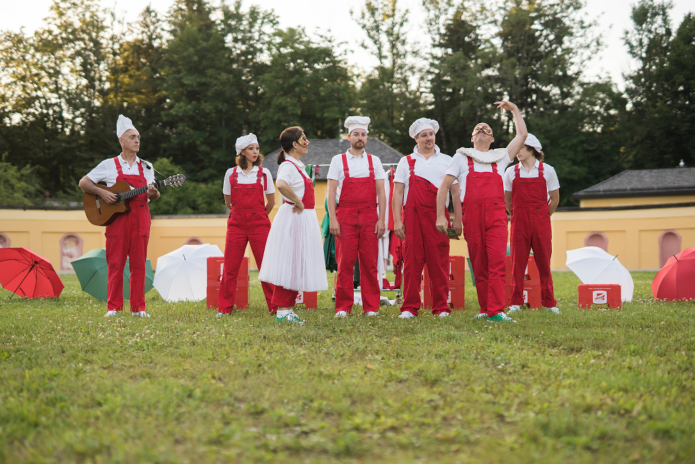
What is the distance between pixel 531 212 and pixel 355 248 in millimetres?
2261

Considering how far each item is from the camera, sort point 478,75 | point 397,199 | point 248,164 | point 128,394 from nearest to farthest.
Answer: point 128,394 → point 397,199 → point 248,164 → point 478,75

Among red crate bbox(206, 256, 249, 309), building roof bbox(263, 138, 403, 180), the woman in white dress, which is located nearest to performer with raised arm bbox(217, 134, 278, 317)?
red crate bbox(206, 256, 249, 309)

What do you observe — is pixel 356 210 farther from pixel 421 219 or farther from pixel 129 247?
pixel 129 247

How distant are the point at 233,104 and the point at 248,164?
33.4m

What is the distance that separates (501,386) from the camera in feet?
11.6

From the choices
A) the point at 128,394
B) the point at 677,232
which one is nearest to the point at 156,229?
the point at 677,232

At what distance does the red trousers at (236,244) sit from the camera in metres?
7.04

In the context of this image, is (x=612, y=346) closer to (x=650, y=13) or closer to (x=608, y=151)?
(x=608, y=151)

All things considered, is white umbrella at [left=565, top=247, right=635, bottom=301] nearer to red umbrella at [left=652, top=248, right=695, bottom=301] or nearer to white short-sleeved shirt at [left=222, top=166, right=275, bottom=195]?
red umbrella at [left=652, top=248, right=695, bottom=301]

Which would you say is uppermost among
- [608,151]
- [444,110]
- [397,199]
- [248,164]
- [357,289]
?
[444,110]

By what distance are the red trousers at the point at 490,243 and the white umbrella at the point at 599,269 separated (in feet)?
7.40

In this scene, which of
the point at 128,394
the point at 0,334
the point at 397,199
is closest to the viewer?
the point at 128,394

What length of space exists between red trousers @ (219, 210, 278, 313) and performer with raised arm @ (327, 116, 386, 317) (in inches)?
41.1

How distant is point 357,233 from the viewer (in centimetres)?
667
